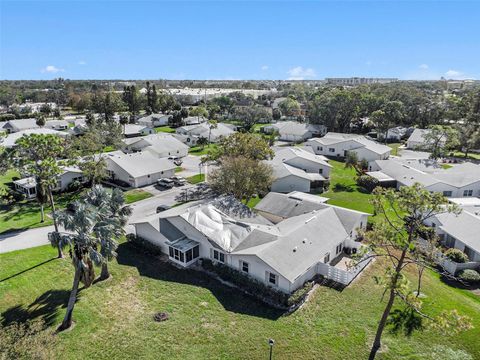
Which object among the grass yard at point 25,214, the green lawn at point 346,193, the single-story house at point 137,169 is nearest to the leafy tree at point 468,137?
the green lawn at point 346,193

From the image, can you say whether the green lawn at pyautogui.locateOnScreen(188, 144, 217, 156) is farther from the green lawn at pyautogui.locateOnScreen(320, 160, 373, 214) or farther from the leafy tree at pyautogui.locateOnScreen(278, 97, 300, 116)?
the leafy tree at pyautogui.locateOnScreen(278, 97, 300, 116)

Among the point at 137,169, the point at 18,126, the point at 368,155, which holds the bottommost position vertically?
the point at 368,155

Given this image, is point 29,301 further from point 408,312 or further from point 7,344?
point 408,312

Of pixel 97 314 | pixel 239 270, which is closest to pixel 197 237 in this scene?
pixel 239 270

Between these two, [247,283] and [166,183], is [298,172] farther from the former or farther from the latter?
[247,283]

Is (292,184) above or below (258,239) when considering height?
below

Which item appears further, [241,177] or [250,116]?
[250,116]

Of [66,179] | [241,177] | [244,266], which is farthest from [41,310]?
[66,179]

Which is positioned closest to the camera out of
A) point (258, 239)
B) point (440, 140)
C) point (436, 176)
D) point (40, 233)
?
point (258, 239)

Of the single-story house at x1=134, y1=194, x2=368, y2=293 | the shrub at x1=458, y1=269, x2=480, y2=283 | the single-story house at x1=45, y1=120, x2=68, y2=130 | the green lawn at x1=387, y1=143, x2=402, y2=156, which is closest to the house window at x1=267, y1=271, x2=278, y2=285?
the single-story house at x1=134, y1=194, x2=368, y2=293
